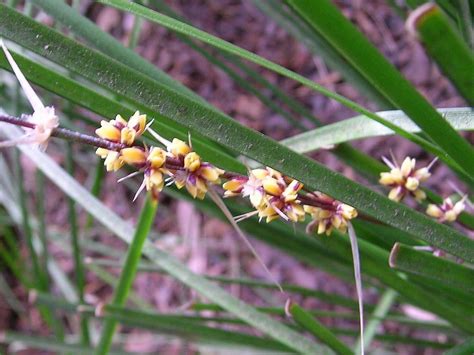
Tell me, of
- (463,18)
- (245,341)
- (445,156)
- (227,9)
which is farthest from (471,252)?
(227,9)

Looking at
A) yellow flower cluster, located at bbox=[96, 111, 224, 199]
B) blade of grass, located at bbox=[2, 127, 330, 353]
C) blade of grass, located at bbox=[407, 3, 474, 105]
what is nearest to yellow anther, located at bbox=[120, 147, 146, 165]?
yellow flower cluster, located at bbox=[96, 111, 224, 199]

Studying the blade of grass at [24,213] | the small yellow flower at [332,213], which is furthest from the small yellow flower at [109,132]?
the blade of grass at [24,213]

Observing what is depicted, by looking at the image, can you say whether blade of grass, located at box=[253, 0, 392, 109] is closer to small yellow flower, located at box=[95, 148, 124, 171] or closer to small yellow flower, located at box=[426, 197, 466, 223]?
small yellow flower, located at box=[426, 197, 466, 223]

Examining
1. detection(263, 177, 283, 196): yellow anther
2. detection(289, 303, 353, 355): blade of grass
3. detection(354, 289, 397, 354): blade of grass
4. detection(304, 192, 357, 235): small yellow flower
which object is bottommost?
detection(263, 177, 283, 196): yellow anther

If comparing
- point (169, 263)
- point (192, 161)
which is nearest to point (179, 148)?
point (192, 161)

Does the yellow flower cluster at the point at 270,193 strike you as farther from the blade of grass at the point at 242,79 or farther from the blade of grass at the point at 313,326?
the blade of grass at the point at 242,79

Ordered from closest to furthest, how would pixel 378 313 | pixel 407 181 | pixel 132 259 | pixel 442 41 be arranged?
pixel 442 41, pixel 407 181, pixel 132 259, pixel 378 313

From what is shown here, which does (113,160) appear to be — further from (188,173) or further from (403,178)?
(403,178)
